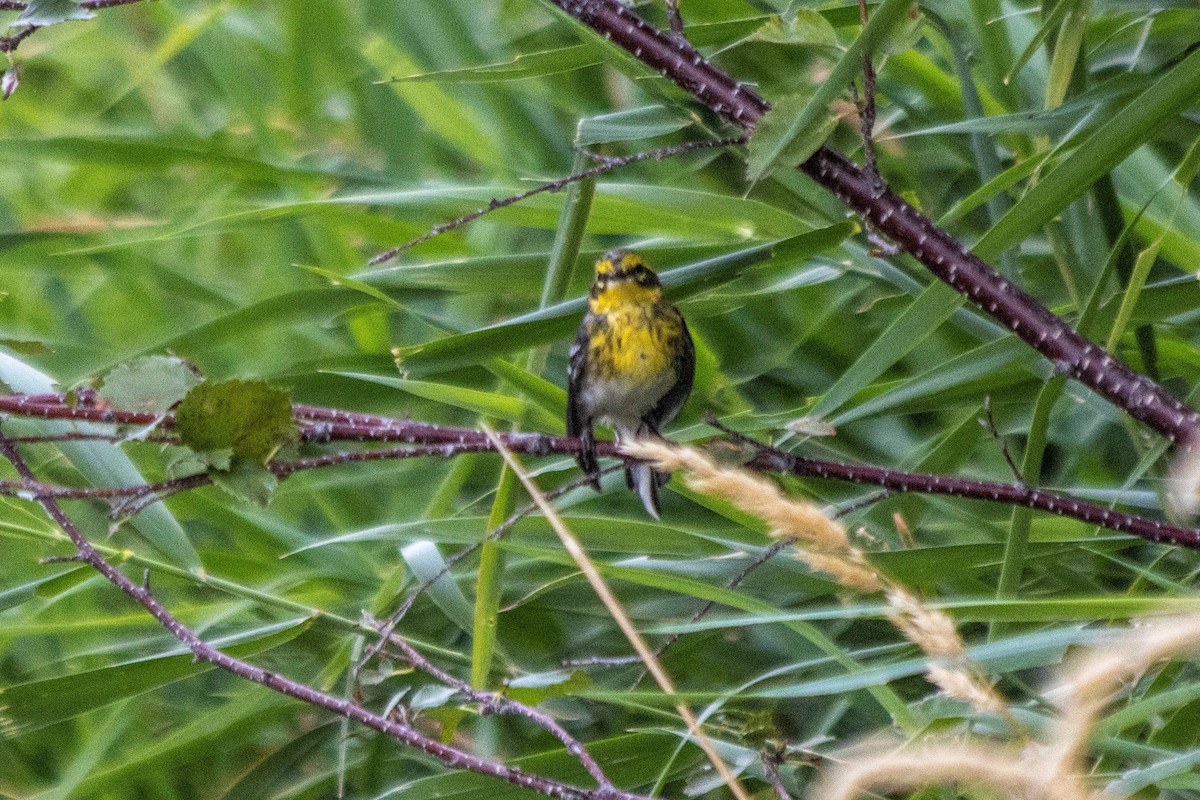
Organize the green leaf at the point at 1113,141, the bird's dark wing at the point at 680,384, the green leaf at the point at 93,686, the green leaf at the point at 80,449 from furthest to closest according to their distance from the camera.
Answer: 1. the bird's dark wing at the point at 680,384
2. the green leaf at the point at 93,686
3. the green leaf at the point at 80,449
4. the green leaf at the point at 1113,141

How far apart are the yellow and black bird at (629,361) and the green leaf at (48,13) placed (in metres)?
1.22

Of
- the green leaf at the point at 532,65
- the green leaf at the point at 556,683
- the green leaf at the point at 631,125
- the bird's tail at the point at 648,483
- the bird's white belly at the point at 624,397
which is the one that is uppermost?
the green leaf at the point at 532,65

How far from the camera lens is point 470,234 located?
8.89 ft

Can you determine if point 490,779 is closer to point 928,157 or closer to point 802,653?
point 802,653

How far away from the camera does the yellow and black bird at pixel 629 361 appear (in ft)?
7.82

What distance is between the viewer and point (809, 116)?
1.16 metres

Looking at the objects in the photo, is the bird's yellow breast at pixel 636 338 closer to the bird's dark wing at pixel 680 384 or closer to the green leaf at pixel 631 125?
the bird's dark wing at pixel 680 384

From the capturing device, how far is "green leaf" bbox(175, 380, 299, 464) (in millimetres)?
1267

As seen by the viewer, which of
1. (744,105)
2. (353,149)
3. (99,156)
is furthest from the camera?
(353,149)

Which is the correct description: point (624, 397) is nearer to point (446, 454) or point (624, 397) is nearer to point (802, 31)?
point (446, 454)

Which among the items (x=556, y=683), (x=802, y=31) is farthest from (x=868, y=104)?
(x=556, y=683)

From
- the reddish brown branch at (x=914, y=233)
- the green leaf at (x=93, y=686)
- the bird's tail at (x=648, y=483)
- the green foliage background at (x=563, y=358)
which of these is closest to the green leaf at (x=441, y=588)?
the green foliage background at (x=563, y=358)

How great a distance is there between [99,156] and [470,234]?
0.72 metres

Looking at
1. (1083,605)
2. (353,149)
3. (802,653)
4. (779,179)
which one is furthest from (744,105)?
(353,149)
